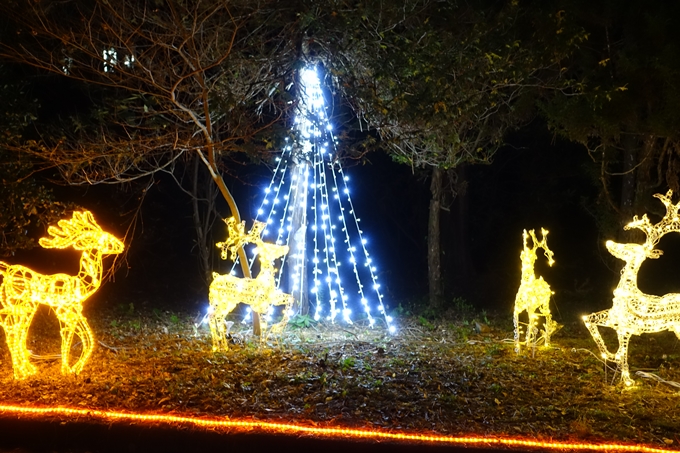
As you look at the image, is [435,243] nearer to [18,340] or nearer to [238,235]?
[238,235]

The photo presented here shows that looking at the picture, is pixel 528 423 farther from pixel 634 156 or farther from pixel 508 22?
pixel 634 156

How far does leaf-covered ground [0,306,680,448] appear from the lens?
5.46 metres

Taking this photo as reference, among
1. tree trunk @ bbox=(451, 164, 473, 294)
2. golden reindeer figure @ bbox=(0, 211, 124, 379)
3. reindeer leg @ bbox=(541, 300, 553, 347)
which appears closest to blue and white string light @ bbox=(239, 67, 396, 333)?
reindeer leg @ bbox=(541, 300, 553, 347)

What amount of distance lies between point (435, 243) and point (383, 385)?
24.9 feet

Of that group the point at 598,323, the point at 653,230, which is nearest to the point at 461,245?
the point at 598,323

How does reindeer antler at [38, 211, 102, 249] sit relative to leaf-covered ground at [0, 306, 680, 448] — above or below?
above

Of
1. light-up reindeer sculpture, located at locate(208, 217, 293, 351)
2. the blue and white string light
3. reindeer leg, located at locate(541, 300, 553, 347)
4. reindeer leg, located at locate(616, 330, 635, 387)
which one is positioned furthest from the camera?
the blue and white string light

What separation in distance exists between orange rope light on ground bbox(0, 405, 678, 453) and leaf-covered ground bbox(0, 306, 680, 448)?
0.14m

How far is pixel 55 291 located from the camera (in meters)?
6.41

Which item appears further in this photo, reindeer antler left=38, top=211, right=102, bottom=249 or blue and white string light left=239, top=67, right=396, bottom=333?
blue and white string light left=239, top=67, right=396, bottom=333

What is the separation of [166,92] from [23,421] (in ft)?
14.3

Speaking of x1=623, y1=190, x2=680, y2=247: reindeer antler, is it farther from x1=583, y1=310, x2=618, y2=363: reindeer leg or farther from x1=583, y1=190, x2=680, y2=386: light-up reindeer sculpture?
x1=583, y1=310, x2=618, y2=363: reindeer leg

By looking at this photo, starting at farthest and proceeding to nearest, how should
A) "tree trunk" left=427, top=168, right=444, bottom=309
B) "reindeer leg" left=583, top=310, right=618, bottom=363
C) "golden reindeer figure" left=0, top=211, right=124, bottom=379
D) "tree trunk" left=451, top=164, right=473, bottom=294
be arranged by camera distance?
"tree trunk" left=451, top=164, right=473, bottom=294, "tree trunk" left=427, top=168, right=444, bottom=309, "reindeer leg" left=583, top=310, right=618, bottom=363, "golden reindeer figure" left=0, top=211, right=124, bottom=379

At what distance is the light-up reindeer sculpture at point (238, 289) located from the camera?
7851 mm
